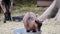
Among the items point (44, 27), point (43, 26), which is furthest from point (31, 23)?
point (43, 26)

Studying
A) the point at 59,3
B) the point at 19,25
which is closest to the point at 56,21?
the point at 59,3

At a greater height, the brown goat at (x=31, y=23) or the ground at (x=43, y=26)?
the brown goat at (x=31, y=23)

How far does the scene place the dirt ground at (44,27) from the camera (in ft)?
23.4

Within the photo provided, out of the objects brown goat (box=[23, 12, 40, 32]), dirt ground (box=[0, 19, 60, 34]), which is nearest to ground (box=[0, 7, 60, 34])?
dirt ground (box=[0, 19, 60, 34])

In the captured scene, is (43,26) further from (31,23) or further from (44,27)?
(31,23)

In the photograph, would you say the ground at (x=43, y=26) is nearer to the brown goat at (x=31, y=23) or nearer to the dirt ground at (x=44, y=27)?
the dirt ground at (x=44, y=27)

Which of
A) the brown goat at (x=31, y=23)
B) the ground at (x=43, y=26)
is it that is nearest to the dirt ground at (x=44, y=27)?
the ground at (x=43, y=26)

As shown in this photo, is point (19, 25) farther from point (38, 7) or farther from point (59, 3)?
point (38, 7)

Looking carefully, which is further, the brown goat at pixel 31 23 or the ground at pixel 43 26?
the ground at pixel 43 26

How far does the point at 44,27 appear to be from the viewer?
7.71 meters

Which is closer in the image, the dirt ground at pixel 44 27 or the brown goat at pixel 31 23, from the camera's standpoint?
the brown goat at pixel 31 23

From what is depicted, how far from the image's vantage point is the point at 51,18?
876 cm

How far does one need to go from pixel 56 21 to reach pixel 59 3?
33.6 inches

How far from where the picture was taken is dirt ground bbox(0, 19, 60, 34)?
712cm
